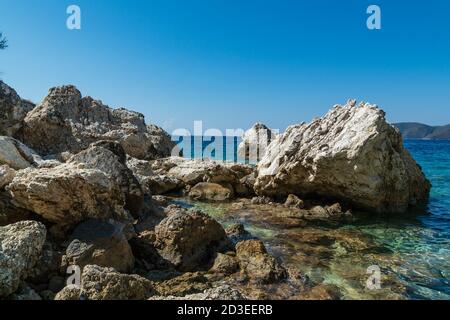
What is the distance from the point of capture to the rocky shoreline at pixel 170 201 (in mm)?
8516

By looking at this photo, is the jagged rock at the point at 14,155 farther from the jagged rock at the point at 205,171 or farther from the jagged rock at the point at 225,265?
the jagged rock at the point at 205,171

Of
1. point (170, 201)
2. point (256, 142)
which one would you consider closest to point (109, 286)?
point (170, 201)

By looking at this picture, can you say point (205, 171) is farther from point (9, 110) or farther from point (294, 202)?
point (9, 110)

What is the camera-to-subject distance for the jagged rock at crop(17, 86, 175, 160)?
24.9 metres

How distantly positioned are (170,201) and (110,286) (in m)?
17.0

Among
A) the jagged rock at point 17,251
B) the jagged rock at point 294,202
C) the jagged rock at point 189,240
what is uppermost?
the jagged rock at point 17,251

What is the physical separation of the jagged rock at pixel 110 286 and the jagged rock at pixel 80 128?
754 inches

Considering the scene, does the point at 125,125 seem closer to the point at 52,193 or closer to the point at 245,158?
the point at 245,158

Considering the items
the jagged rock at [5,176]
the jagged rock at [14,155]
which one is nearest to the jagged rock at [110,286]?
the jagged rock at [5,176]

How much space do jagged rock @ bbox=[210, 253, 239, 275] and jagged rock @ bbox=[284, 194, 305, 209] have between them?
36.9 ft

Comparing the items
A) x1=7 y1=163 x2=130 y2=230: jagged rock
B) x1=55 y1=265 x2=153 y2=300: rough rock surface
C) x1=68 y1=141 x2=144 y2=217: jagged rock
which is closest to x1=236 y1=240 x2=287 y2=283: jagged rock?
x1=55 y1=265 x2=153 y2=300: rough rock surface

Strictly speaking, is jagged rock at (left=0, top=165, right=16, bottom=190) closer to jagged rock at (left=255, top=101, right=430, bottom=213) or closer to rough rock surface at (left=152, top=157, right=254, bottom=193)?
jagged rock at (left=255, top=101, right=430, bottom=213)

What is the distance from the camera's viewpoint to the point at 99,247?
958cm

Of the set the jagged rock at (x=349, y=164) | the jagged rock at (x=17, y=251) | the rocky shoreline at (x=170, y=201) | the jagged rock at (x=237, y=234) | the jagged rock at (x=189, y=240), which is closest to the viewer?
the jagged rock at (x=17, y=251)
